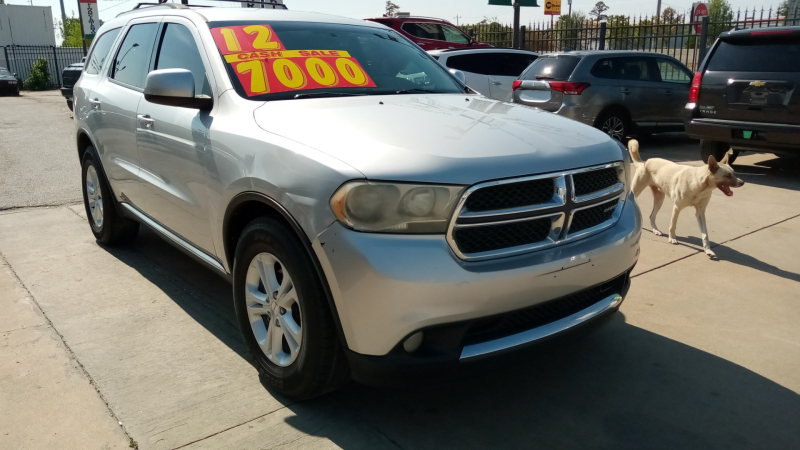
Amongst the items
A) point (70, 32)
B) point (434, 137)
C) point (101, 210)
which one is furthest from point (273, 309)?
point (70, 32)

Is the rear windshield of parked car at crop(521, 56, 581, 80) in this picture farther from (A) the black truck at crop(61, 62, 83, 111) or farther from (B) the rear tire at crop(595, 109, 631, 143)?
(A) the black truck at crop(61, 62, 83, 111)

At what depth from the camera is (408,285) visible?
2.41 metres

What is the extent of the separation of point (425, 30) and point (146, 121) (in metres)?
11.6

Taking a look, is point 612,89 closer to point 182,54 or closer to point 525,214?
point 182,54

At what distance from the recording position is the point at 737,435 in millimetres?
2816

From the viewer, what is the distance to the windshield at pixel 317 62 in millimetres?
3486

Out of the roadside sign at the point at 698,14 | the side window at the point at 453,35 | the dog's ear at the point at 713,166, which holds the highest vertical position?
the roadside sign at the point at 698,14

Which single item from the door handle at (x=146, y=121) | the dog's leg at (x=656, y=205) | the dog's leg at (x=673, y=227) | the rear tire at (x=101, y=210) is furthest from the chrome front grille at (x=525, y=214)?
the rear tire at (x=101, y=210)

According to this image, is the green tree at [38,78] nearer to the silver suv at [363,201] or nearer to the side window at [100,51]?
the side window at [100,51]

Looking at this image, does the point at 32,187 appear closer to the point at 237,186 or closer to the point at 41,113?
the point at 237,186

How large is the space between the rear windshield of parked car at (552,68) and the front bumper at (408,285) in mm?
8071

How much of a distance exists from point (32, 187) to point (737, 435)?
7.70m

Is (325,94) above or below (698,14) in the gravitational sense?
below

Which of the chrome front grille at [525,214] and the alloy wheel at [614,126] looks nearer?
the chrome front grille at [525,214]
